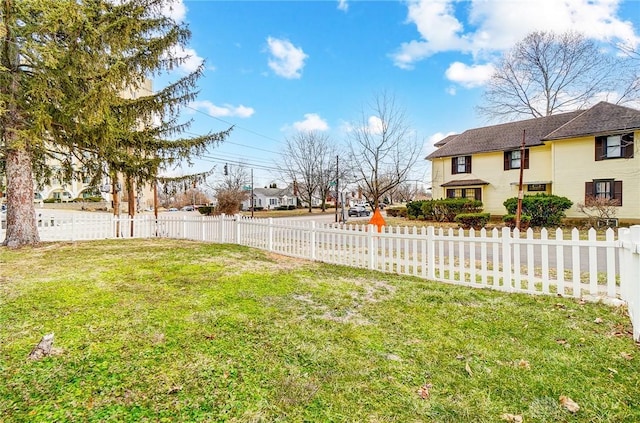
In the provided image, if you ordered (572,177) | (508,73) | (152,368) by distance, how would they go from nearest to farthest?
(152,368), (572,177), (508,73)

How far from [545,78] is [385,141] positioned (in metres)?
19.0

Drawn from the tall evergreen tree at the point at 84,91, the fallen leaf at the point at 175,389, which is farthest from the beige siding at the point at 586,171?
the fallen leaf at the point at 175,389

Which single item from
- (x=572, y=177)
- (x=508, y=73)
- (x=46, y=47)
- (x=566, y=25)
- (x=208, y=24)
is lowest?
(x=572, y=177)

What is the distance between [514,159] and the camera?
71.7 ft

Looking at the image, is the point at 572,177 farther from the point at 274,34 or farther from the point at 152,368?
the point at 152,368

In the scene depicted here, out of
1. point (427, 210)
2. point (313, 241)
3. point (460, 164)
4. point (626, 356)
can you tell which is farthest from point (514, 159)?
point (626, 356)

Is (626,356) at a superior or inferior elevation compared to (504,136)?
inferior

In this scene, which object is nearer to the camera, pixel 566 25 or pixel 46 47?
pixel 46 47

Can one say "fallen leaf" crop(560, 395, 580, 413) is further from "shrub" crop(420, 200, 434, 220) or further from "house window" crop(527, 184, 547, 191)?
"house window" crop(527, 184, 547, 191)

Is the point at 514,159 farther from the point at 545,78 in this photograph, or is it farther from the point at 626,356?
the point at 626,356

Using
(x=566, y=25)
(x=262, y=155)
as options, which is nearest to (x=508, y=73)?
(x=566, y=25)

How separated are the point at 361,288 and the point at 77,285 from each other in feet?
14.3

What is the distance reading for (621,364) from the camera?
280 cm

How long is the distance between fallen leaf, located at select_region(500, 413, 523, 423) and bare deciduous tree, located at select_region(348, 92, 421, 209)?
16.5m
